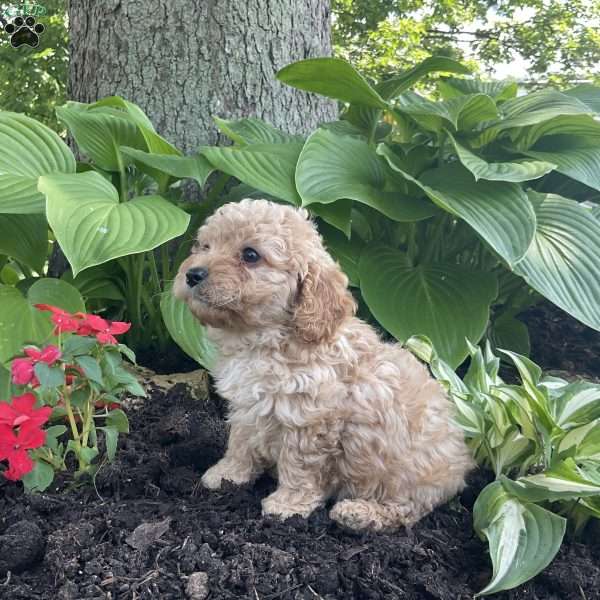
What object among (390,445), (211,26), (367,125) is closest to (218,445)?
(390,445)

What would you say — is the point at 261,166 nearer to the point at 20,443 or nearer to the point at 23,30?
the point at 20,443

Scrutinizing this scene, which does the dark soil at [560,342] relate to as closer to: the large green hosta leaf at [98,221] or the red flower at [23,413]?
the large green hosta leaf at [98,221]

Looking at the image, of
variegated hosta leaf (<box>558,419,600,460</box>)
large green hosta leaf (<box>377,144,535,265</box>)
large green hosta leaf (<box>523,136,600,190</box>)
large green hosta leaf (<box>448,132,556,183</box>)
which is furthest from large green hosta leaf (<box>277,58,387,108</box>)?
variegated hosta leaf (<box>558,419,600,460</box>)

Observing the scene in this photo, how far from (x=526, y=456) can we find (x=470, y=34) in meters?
11.7

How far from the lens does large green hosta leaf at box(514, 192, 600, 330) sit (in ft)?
10.0

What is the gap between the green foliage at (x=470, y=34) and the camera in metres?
11.0

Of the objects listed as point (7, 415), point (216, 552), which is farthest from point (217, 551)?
point (7, 415)

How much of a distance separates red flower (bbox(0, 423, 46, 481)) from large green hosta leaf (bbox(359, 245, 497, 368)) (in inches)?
63.1

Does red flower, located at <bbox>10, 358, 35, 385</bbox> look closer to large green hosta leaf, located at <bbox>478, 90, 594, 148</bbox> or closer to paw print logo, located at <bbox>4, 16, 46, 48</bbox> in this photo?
large green hosta leaf, located at <bbox>478, 90, 594, 148</bbox>

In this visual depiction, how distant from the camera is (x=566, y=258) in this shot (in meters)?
3.23

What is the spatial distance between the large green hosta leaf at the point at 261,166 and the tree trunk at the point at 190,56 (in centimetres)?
87

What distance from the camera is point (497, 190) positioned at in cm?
321

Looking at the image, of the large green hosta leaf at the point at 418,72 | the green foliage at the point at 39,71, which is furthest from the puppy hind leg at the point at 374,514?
the green foliage at the point at 39,71

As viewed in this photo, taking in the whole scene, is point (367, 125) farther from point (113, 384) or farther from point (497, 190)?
point (113, 384)
